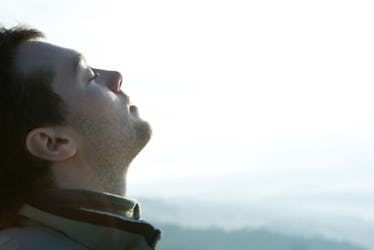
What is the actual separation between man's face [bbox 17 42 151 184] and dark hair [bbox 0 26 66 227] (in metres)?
0.04

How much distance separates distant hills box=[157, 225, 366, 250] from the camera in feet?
289

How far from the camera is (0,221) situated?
398 cm

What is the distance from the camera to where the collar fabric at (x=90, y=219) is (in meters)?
3.79

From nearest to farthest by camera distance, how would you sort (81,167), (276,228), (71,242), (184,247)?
(71,242), (81,167), (184,247), (276,228)

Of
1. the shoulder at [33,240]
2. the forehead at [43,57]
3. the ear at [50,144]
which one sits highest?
the forehead at [43,57]

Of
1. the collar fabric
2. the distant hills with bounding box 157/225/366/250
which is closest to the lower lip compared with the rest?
the collar fabric

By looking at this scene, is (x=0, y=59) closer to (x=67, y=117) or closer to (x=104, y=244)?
(x=67, y=117)

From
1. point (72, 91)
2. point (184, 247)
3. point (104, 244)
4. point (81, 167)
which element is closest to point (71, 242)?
point (104, 244)

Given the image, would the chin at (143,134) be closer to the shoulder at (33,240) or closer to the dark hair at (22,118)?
the dark hair at (22,118)

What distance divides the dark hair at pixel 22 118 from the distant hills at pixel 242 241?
78570 mm

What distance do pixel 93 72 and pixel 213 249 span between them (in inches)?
4065

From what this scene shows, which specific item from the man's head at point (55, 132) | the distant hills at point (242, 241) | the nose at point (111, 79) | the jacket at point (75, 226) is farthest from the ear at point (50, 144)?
the distant hills at point (242, 241)

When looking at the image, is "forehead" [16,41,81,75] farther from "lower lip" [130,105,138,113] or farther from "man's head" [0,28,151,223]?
"lower lip" [130,105,138,113]

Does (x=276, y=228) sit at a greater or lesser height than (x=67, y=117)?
greater
